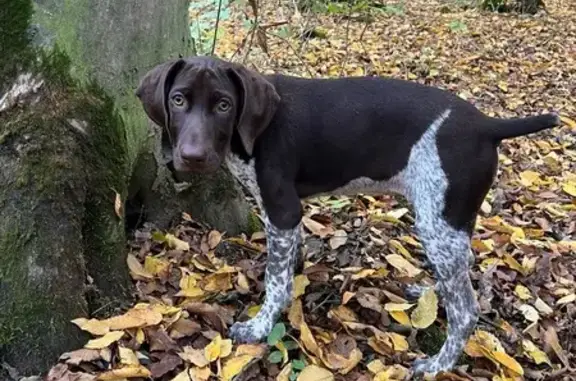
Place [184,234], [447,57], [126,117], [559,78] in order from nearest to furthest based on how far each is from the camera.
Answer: [126,117], [184,234], [559,78], [447,57]

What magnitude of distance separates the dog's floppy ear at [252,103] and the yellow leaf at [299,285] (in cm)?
106

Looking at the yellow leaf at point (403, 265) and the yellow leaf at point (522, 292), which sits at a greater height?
the yellow leaf at point (403, 265)

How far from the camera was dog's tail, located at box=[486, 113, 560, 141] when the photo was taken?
379 cm

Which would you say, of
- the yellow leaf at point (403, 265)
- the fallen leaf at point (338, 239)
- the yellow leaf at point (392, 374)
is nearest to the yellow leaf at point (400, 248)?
the yellow leaf at point (403, 265)

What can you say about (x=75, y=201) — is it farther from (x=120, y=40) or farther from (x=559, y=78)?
(x=559, y=78)

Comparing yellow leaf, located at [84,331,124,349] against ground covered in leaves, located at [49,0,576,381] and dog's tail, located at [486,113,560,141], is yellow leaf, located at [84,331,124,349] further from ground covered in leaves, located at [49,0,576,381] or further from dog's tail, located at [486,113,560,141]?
dog's tail, located at [486,113,560,141]

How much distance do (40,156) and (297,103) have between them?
1.37 metres

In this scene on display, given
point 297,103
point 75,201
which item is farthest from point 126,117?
point 297,103

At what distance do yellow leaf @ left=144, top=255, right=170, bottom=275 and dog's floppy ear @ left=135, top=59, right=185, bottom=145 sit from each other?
1.08 m

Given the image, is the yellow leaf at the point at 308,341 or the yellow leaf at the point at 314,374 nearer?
the yellow leaf at the point at 314,374

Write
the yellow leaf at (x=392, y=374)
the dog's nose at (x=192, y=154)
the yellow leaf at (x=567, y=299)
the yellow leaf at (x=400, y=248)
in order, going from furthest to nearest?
the yellow leaf at (x=400, y=248) → the yellow leaf at (x=567, y=299) → the yellow leaf at (x=392, y=374) → the dog's nose at (x=192, y=154)

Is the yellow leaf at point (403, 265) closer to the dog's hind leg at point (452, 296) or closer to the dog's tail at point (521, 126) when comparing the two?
the dog's hind leg at point (452, 296)

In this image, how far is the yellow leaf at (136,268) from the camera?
436cm

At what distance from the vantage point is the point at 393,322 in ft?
14.4
